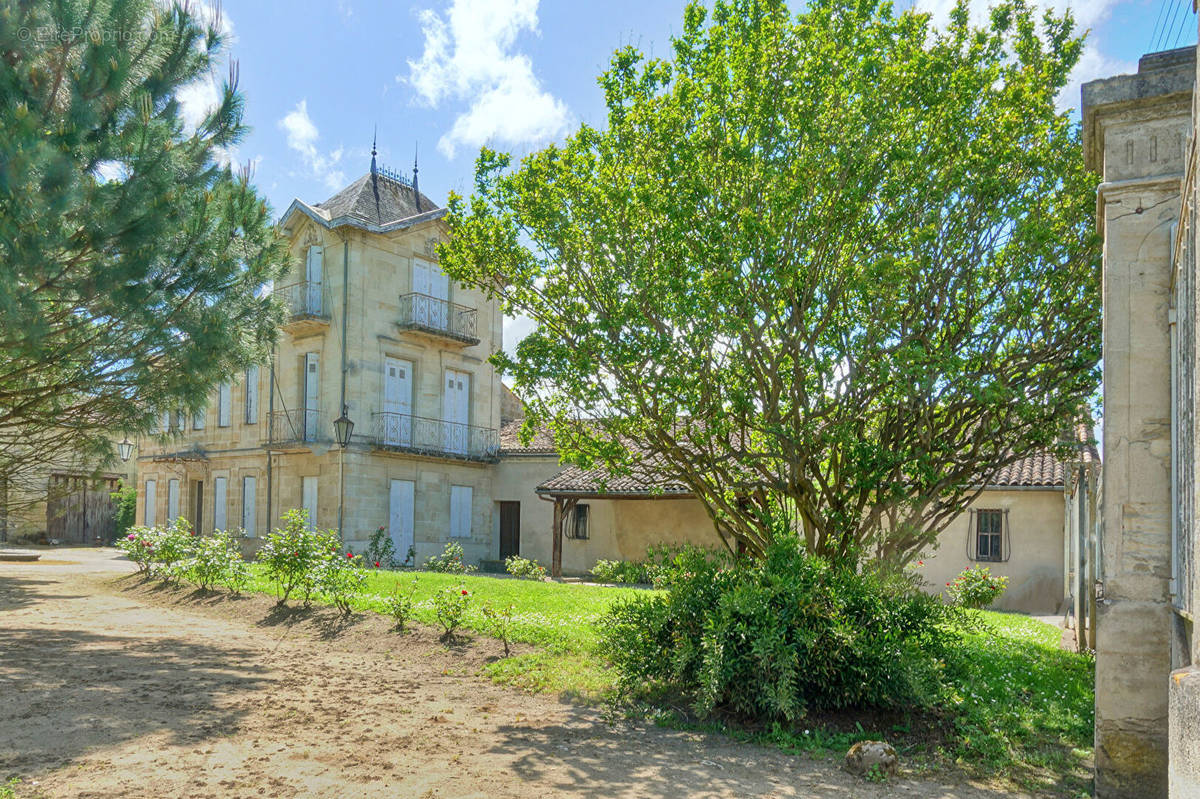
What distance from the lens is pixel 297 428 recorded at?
2236cm

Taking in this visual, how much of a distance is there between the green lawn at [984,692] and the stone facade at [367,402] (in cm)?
1092

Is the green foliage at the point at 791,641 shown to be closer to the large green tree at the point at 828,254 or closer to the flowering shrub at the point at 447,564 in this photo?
the large green tree at the point at 828,254

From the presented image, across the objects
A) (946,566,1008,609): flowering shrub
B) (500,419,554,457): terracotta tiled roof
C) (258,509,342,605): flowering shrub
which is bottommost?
(946,566,1008,609): flowering shrub

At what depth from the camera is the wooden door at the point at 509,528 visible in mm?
25453

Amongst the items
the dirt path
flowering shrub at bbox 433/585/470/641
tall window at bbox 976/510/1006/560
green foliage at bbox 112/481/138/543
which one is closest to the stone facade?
green foliage at bbox 112/481/138/543

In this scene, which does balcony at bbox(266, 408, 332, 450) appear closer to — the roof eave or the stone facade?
the stone facade

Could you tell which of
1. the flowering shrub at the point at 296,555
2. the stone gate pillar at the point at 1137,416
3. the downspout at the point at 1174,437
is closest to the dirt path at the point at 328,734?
the stone gate pillar at the point at 1137,416

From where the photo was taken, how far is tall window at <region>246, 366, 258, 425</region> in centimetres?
2397

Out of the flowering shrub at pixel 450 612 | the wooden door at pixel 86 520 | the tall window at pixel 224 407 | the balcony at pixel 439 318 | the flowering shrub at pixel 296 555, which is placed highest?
the balcony at pixel 439 318

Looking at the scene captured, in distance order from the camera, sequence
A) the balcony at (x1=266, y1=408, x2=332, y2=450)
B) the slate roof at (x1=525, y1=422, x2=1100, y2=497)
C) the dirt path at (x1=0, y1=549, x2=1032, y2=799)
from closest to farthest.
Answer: the dirt path at (x1=0, y1=549, x2=1032, y2=799) < the slate roof at (x1=525, y1=422, x2=1100, y2=497) < the balcony at (x1=266, y1=408, x2=332, y2=450)

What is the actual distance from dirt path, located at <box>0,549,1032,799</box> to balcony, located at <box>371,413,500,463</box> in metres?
12.8

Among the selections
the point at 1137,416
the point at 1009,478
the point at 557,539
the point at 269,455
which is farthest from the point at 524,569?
the point at 1137,416

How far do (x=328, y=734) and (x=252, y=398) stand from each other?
2001 centimetres

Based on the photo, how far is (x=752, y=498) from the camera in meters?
8.52
